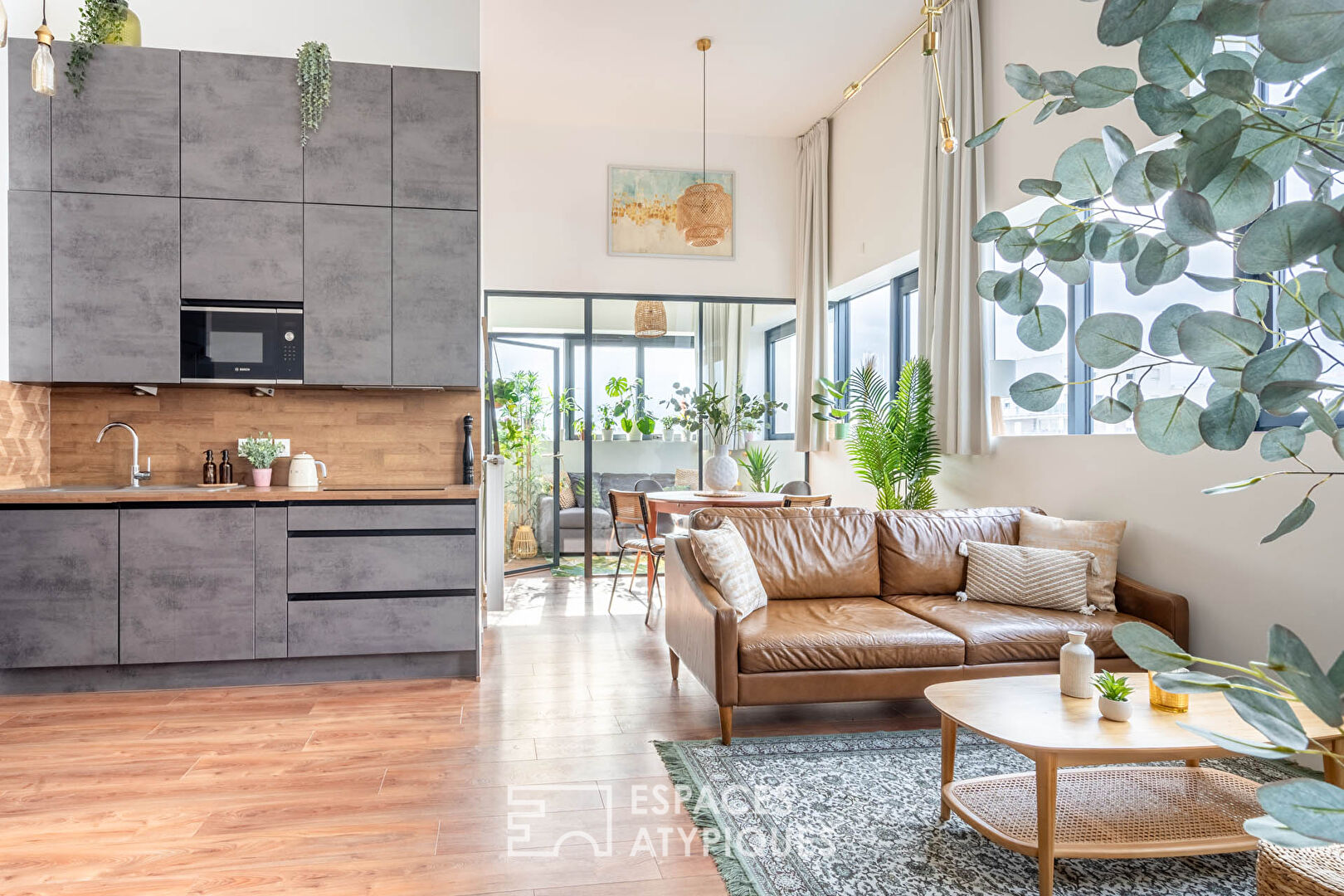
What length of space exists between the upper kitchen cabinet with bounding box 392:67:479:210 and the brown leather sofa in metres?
2.09

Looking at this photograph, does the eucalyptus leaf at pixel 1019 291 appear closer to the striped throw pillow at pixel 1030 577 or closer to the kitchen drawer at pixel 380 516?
the striped throw pillow at pixel 1030 577

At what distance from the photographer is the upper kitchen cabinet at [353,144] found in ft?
13.5

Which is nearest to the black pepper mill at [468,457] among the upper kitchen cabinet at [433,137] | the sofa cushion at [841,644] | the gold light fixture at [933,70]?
the upper kitchen cabinet at [433,137]

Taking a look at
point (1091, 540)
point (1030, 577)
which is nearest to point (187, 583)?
point (1030, 577)

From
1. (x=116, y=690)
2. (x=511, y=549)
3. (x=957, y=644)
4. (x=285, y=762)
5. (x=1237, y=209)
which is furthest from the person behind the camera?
(x=511, y=549)

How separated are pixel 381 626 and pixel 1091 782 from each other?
2994mm

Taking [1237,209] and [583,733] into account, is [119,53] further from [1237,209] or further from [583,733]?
[1237,209]

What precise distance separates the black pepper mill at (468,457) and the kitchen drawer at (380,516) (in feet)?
1.48

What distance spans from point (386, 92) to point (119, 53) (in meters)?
1.19

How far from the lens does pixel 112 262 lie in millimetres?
3979

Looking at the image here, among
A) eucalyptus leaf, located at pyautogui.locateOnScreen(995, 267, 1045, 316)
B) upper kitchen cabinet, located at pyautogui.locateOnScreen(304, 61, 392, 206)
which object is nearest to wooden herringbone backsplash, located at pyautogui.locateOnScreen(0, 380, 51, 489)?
upper kitchen cabinet, located at pyautogui.locateOnScreen(304, 61, 392, 206)

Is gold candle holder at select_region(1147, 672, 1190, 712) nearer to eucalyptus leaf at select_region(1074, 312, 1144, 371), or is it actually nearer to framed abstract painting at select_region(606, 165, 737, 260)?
eucalyptus leaf at select_region(1074, 312, 1144, 371)

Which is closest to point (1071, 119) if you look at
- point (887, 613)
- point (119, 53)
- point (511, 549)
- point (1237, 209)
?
point (887, 613)

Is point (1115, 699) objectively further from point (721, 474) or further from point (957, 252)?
point (721, 474)
